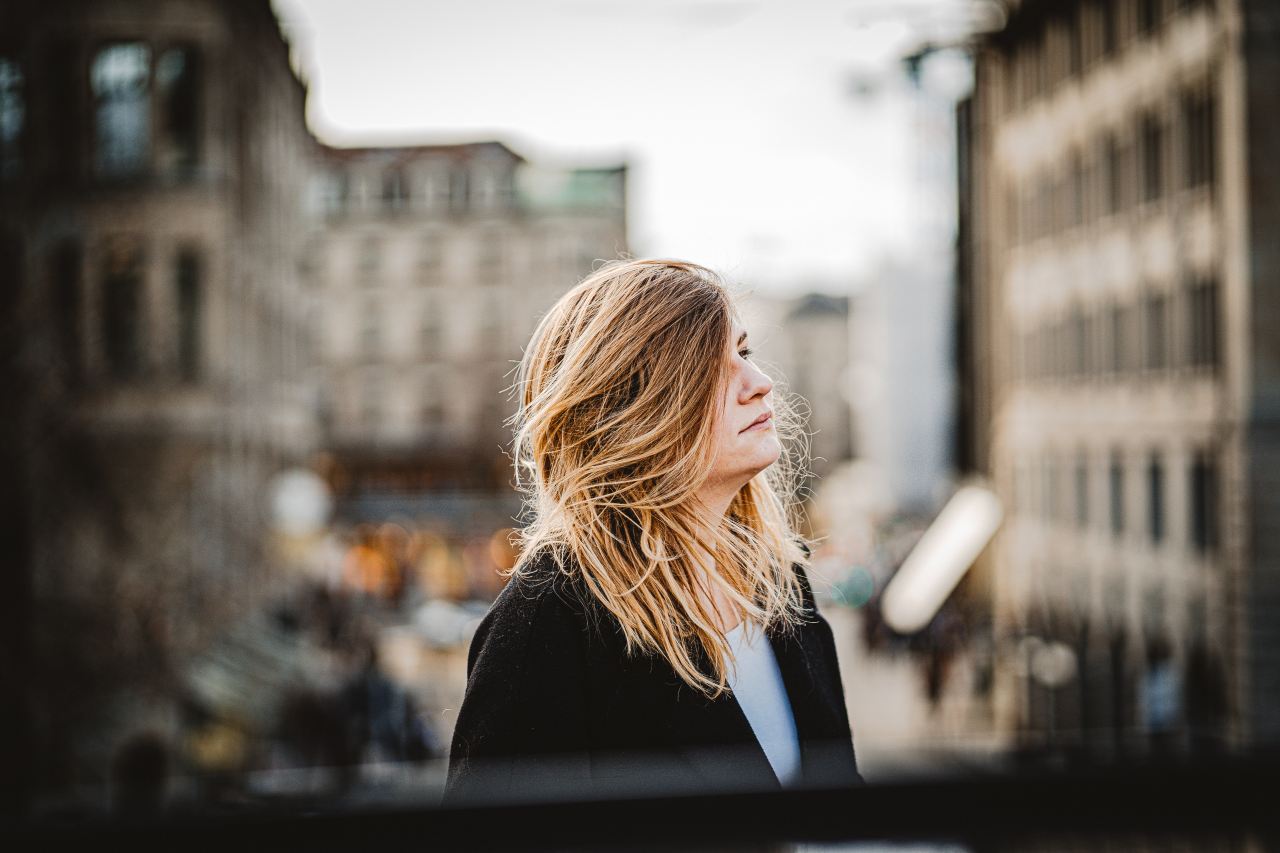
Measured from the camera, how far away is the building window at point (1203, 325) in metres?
20.0

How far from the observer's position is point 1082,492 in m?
26.9

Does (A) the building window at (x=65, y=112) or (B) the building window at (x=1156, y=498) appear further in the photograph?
(B) the building window at (x=1156, y=498)

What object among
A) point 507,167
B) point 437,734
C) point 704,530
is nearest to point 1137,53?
point 437,734

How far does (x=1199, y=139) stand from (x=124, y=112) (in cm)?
1679

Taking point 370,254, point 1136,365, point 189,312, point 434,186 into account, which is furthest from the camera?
point 370,254

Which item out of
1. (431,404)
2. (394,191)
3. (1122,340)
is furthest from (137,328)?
(431,404)

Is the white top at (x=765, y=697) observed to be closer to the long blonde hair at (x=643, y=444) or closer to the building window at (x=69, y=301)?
the long blonde hair at (x=643, y=444)

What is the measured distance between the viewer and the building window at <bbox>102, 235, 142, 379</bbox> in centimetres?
1852

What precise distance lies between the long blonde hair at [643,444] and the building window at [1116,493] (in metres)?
23.9

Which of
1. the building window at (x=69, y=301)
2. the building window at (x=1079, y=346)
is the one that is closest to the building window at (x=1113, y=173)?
the building window at (x=1079, y=346)

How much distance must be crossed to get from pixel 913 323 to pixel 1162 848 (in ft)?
290

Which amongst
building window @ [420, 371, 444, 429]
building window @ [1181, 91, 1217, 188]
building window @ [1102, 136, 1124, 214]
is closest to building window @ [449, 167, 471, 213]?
building window @ [420, 371, 444, 429]

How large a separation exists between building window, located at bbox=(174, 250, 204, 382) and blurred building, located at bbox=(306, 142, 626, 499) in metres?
30.1

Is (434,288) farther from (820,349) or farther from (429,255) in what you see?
(820,349)
